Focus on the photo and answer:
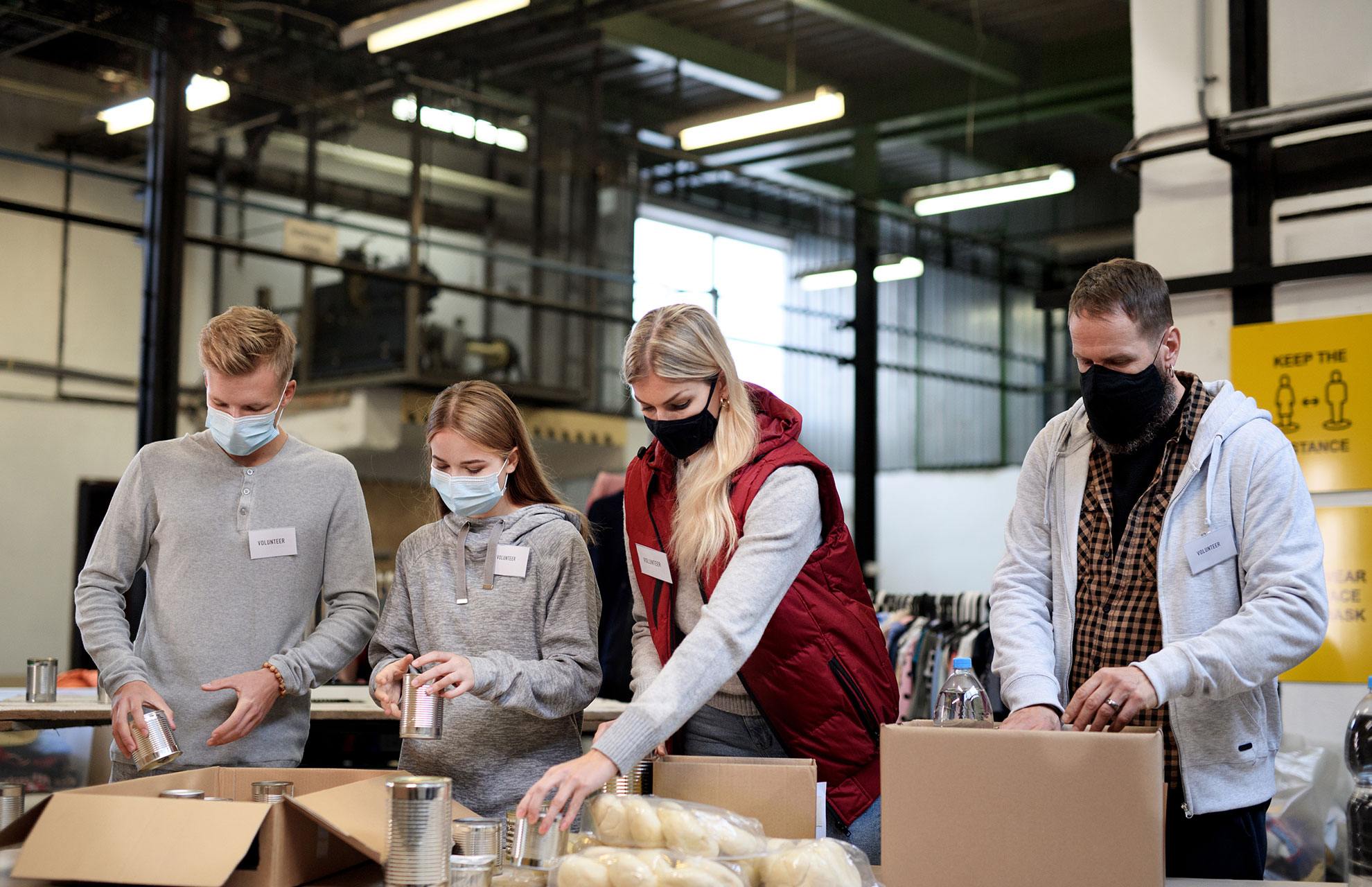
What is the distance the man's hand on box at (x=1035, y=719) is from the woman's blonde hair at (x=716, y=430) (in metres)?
0.47

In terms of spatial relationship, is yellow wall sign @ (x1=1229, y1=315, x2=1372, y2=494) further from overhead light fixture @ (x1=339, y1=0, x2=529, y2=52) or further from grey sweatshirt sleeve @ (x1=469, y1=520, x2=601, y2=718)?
overhead light fixture @ (x1=339, y1=0, x2=529, y2=52)

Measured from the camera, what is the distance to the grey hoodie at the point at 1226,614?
5.50 ft

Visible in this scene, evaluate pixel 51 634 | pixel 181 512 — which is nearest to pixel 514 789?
pixel 181 512

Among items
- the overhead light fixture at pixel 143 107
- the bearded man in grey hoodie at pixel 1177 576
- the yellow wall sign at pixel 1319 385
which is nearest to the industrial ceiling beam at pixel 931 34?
the overhead light fixture at pixel 143 107

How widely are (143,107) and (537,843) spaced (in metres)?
8.26

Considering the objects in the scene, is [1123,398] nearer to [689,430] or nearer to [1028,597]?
[1028,597]

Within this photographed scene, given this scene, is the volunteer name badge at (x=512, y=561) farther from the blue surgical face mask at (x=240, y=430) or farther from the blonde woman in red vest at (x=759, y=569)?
the blue surgical face mask at (x=240, y=430)

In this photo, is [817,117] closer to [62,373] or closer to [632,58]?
[632,58]

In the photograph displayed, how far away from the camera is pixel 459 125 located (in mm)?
10109

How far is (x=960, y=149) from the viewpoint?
11.8 m

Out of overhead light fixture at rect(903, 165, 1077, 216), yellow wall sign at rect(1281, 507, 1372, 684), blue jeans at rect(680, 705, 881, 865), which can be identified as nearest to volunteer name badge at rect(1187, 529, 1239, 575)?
blue jeans at rect(680, 705, 881, 865)

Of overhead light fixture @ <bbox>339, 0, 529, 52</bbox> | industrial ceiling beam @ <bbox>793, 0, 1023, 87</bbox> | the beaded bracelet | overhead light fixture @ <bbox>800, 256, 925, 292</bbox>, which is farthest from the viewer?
overhead light fixture @ <bbox>800, 256, 925, 292</bbox>

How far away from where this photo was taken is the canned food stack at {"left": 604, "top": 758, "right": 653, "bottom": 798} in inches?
58.9

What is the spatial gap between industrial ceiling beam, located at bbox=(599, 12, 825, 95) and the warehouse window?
2085 mm
